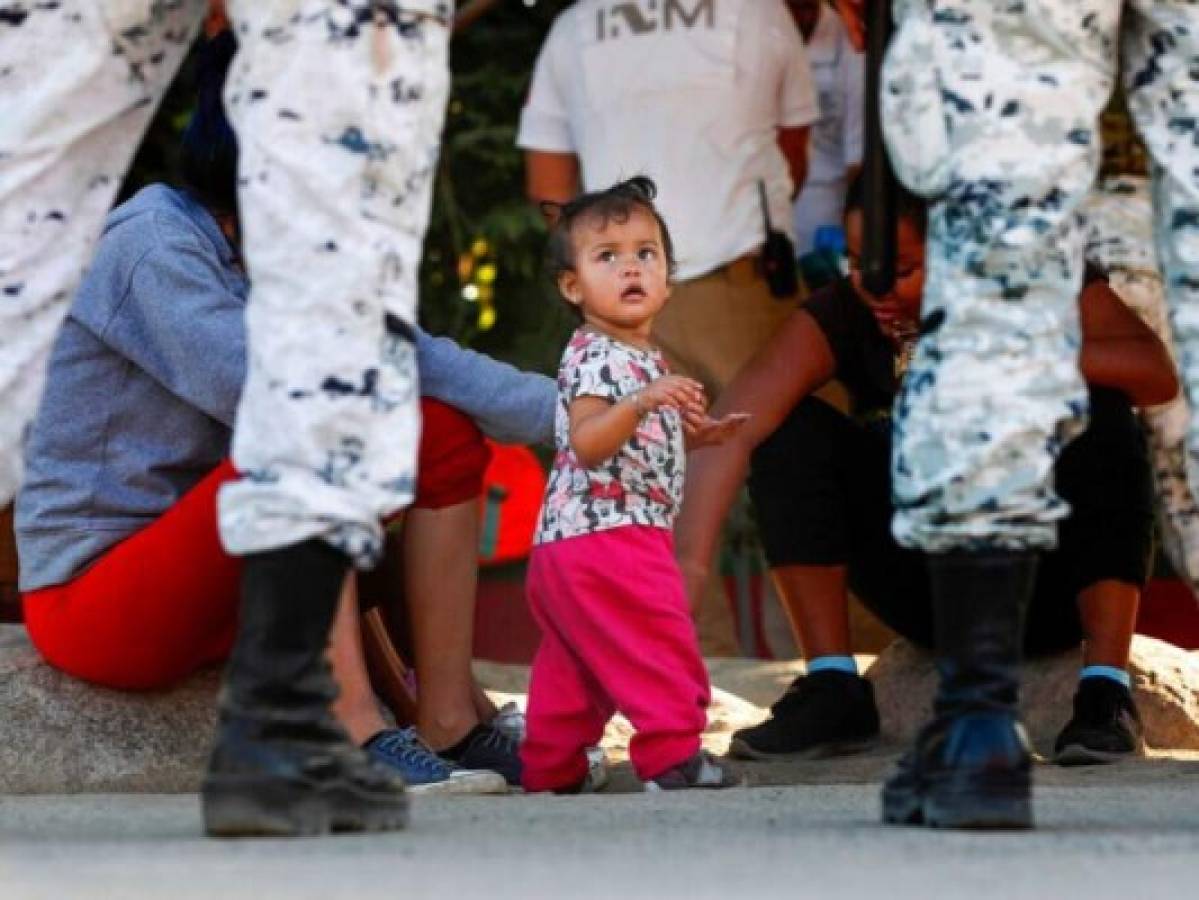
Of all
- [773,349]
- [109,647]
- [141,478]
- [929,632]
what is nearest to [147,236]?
[141,478]

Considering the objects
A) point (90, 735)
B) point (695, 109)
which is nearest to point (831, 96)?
point (695, 109)

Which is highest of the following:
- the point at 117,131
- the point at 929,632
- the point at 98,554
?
the point at 117,131

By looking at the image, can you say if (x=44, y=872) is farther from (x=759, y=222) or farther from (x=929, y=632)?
(x=759, y=222)

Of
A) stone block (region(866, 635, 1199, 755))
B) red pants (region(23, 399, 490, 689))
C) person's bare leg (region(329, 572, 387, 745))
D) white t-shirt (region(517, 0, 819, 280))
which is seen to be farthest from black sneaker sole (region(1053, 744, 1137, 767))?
white t-shirt (region(517, 0, 819, 280))

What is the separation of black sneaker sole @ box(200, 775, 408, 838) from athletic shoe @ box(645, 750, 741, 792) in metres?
1.42

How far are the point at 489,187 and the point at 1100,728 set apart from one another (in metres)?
4.45

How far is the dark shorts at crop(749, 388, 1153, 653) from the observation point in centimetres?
505

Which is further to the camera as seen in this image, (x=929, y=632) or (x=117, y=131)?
(x=929, y=632)

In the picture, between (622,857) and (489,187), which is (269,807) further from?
(489,187)

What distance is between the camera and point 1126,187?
5188 millimetres

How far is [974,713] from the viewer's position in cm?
316

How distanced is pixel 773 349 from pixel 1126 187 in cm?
72

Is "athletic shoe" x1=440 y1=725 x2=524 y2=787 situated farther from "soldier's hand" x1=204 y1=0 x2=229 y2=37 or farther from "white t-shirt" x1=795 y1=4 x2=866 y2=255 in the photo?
"white t-shirt" x1=795 y1=4 x2=866 y2=255

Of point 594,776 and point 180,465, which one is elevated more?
point 180,465
